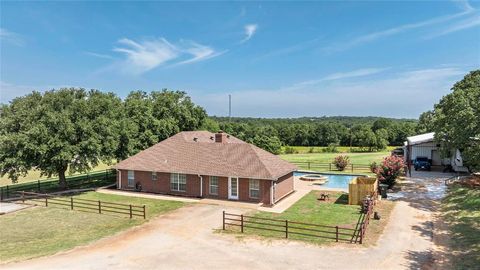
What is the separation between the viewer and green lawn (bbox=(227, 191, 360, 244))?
18.4 metres

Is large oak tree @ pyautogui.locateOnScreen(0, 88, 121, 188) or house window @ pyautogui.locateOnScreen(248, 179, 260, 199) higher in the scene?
large oak tree @ pyautogui.locateOnScreen(0, 88, 121, 188)

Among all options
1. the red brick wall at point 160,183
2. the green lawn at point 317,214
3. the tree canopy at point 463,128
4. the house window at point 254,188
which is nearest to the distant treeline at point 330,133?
the tree canopy at point 463,128

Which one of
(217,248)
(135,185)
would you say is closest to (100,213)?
(135,185)

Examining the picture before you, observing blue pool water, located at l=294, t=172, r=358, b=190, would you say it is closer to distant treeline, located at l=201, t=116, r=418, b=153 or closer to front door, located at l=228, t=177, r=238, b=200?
front door, located at l=228, t=177, r=238, b=200

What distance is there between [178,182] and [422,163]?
27474mm

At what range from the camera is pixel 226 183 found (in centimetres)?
2683

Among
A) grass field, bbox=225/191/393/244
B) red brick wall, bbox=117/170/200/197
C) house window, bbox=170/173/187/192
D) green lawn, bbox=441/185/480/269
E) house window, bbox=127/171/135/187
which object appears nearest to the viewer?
green lawn, bbox=441/185/480/269

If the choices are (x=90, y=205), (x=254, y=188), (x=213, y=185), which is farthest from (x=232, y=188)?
(x=90, y=205)

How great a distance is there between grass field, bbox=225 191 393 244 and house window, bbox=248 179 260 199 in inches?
107

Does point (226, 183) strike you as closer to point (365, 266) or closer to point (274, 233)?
point (274, 233)

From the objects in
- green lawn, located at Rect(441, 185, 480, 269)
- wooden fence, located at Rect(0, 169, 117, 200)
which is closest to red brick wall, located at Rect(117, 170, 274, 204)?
wooden fence, located at Rect(0, 169, 117, 200)

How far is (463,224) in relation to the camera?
19484 mm

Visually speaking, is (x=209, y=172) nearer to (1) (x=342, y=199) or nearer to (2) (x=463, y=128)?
(1) (x=342, y=199)

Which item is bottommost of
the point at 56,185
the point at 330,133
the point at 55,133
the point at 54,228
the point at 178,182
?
the point at 54,228
